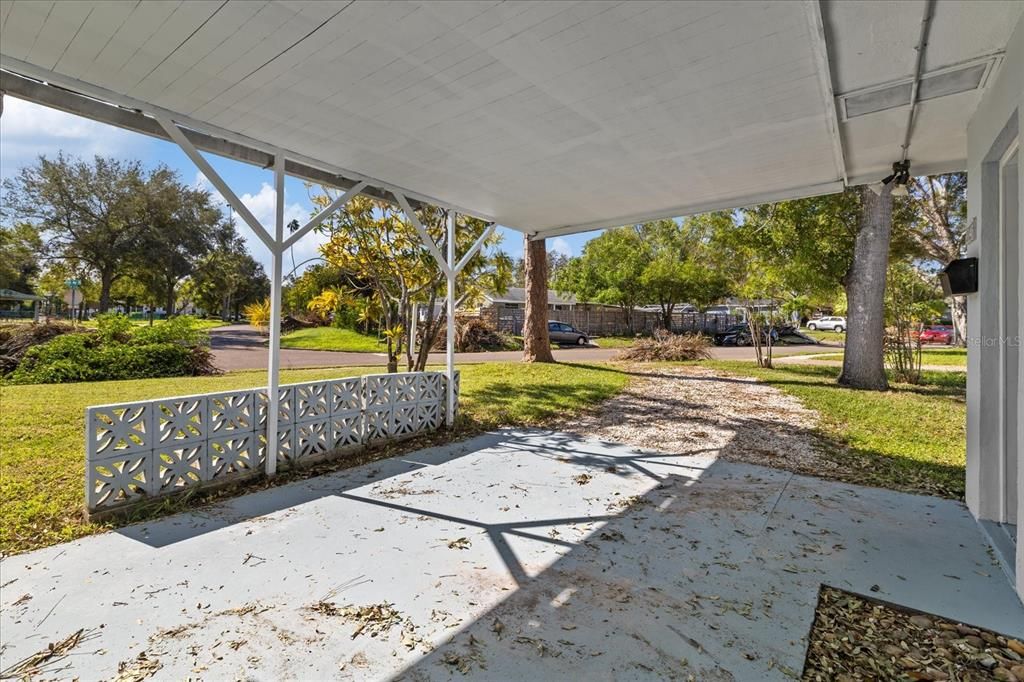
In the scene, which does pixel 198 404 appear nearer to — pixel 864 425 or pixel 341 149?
pixel 341 149

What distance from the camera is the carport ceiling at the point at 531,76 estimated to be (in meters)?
2.28

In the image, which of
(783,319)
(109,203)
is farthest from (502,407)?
(109,203)

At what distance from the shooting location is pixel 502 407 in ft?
24.9

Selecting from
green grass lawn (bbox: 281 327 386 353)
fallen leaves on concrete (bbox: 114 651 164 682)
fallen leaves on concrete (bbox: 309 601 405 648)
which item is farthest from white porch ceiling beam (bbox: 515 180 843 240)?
green grass lawn (bbox: 281 327 386 353)

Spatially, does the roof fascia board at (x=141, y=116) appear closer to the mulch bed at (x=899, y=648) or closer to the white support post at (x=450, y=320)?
the white support post at (x=450, y=320)

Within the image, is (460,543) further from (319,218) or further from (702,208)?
(702,208)

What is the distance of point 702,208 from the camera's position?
5.55 m

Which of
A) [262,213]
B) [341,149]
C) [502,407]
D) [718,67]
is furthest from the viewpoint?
[502,407]

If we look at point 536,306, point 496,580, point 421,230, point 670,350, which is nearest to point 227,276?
point 536,306

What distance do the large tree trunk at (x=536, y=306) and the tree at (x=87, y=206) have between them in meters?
22.7

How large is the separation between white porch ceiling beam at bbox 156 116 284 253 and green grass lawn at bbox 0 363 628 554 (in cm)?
240

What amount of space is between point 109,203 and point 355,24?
92.8 feet

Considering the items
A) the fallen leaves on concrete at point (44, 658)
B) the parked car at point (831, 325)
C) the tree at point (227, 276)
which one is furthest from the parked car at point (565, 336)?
the parked car at point (831, 325)

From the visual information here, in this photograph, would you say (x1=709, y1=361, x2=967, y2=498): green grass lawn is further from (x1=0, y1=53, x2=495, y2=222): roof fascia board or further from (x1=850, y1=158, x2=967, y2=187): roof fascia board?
(x1=0, y1=53, x2=495, y2=222): roof fascia board
